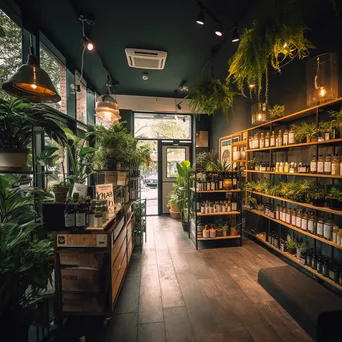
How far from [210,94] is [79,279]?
2.88 meters

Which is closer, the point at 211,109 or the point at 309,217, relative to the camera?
the point at 309,217

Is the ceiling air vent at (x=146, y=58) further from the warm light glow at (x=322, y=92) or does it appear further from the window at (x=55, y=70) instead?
the warm light glow at (x=322, y=92)

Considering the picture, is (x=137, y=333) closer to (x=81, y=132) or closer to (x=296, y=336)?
(x=296, y=336)

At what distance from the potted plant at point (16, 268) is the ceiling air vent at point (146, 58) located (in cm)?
282

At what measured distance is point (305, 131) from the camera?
2.43m

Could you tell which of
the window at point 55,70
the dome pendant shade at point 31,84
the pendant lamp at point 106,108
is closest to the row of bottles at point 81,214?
the dome pendant shade at point 31,84

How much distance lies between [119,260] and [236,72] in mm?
2479

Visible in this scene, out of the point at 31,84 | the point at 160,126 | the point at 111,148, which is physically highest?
the point at 160,126

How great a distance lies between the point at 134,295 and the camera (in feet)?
7.44

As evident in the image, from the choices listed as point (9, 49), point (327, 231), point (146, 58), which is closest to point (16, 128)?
point (9, 49)

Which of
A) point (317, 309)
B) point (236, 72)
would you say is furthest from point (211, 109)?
point (317, 309)

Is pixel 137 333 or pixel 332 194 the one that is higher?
pixel 332 194

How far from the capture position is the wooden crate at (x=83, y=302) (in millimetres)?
1776

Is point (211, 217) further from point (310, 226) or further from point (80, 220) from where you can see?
point (80, 220)
